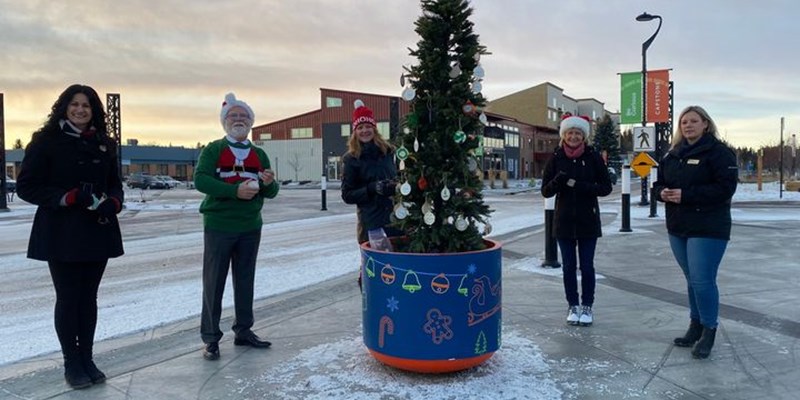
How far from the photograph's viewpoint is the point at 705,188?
4.42m

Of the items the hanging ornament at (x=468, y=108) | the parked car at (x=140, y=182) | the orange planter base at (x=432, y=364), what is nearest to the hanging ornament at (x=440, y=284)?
the orange planter base at (x=432, y=364)

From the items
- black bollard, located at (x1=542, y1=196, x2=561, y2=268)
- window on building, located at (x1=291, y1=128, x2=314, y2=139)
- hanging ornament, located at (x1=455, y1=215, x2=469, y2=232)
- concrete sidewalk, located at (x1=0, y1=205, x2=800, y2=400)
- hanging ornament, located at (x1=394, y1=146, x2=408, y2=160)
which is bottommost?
concrete sidewalk, located at (x1=0, y1=205, x2=800, y2=400)

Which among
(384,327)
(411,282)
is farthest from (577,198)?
(384,327)

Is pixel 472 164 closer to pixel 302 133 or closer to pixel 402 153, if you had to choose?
pixel 402 153

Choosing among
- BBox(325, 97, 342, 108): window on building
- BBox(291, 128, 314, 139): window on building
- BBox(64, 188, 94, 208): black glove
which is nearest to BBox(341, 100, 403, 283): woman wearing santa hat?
BBox(64, 188, 94, 208): black glove

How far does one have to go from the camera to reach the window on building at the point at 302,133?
225ft

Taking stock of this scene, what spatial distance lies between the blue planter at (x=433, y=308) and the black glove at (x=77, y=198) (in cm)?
184

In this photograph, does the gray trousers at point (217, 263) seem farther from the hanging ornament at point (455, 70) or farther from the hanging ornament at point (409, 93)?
the hanging ornament at point (455, 70)

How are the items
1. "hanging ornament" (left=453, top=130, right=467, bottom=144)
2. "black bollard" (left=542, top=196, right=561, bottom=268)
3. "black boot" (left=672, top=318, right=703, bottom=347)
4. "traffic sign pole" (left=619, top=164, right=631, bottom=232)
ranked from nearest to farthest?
"hanging ornament" (left=453, top=130, right=467, bottom=144) < "black boot" (left=672, top=318, right=703, bottom=347) < "black bollard" (left=542, top=196, right=561, bottom=268) < "traffic sign pole" (left=619, top=164, right=631, bottom=232)

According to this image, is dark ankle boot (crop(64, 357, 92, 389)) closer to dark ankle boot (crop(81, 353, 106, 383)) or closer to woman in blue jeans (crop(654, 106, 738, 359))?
dark ankle boot (crop(81, 353, 106, 383))

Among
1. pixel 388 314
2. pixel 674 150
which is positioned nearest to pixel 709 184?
pixel 674 150

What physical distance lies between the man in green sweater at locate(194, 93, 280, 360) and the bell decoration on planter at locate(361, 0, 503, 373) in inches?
43.1

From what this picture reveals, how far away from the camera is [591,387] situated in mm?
3861

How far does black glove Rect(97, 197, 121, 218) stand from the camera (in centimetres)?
394
